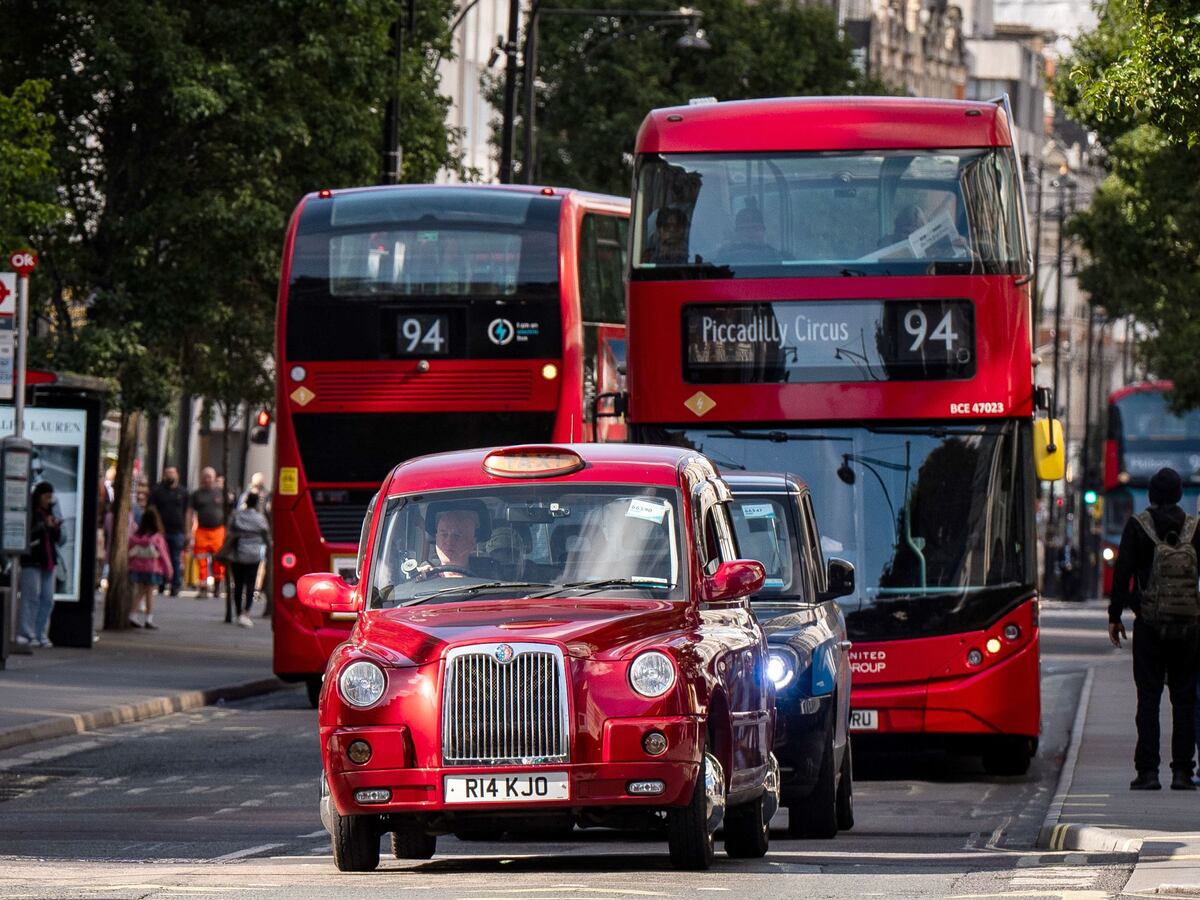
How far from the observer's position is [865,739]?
19.3m

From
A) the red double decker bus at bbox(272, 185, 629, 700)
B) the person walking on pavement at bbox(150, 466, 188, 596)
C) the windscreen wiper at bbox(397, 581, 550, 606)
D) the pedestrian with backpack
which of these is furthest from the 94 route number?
Result: the person walking on pavement at bbox(150, 466, 188, 596)

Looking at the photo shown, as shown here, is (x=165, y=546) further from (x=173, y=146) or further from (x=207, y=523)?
(x=207, y=523)

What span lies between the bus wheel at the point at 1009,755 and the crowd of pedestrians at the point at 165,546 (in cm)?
1150

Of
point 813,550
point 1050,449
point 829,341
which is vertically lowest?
point 813,550

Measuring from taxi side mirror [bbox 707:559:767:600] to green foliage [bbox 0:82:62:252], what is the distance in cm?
1638

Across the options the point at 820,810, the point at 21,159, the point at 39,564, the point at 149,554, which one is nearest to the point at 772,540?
the point at 820,810

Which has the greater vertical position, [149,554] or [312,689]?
[149,554]

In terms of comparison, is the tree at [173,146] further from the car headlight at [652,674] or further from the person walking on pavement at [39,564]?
the car headlight at [652,674]

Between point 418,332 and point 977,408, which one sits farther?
point 418,332

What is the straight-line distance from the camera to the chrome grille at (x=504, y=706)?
1144 centimetres

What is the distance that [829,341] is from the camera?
1898cm

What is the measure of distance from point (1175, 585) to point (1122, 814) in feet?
7.17

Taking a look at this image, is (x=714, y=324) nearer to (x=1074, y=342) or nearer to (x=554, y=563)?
(x=554, y=563)

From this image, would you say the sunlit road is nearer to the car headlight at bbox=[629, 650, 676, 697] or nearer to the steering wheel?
the car headlight at bbox=[629, 650, 676, 697]
